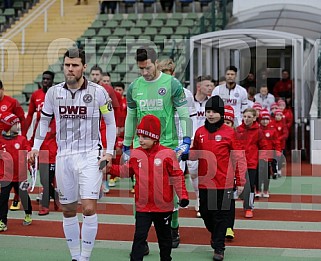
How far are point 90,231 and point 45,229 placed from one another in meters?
2.39

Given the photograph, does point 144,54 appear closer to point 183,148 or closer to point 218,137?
point 183,148

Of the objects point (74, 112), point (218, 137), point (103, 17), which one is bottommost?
point (218, 137)

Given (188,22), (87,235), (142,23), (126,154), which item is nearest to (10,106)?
(126,154)

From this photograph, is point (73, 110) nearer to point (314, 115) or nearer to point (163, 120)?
point (163, 120)

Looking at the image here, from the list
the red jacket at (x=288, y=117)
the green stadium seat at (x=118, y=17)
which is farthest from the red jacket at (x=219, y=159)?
the green stadium seat at (x=118, y=17)

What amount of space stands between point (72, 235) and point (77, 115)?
116cm

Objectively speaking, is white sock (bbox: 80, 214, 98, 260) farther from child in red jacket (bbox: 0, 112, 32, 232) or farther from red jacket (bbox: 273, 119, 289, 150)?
red jacket (bbox: 273, 119, 289, 150)

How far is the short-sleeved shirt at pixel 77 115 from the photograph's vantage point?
694cm

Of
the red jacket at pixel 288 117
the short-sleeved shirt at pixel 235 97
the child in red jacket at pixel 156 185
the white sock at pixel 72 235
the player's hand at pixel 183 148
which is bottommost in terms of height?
the white sock at pixel 72 235

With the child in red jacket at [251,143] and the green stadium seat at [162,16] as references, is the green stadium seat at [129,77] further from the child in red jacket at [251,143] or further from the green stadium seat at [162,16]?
the child in red jacket at [251,143]

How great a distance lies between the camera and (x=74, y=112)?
693 cm

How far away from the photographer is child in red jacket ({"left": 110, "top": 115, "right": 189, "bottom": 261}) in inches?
260

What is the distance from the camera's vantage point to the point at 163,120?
759 centimetres

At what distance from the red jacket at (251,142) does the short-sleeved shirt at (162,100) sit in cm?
269
